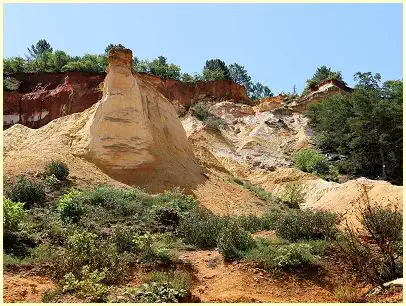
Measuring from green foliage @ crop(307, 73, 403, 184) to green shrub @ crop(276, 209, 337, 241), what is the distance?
58.8ft

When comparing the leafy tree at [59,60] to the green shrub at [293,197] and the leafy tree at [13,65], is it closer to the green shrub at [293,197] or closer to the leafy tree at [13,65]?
the leafy tree at [13,65]

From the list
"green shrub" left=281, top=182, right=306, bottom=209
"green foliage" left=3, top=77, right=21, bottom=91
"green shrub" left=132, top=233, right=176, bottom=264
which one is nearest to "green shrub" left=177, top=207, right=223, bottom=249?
"green shrub" left=132, top=233, right=176, bottom=264

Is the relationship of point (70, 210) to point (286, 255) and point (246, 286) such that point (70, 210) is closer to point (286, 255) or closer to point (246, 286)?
point (246, 286)

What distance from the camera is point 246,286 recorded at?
9312mm

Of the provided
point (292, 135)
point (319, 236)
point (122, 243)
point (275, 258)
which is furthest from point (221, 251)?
point (292, 135)

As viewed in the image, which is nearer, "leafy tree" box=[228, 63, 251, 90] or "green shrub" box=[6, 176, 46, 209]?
"green shrub" box=[6, 176, 46, 209]

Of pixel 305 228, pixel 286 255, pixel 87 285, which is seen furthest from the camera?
pixel 305 228

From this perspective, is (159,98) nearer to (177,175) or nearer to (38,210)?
(177,175)

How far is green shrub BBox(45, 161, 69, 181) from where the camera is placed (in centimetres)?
1530

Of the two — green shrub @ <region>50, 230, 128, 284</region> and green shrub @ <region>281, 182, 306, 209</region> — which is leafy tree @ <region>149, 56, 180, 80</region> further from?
green shrub @ <region>50, 230, 128, 284</region>

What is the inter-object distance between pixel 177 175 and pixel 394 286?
461 inches

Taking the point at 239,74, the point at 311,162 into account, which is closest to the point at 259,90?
the point at 239,74

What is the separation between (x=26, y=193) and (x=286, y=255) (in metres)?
6.60

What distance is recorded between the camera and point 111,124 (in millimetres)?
19125
